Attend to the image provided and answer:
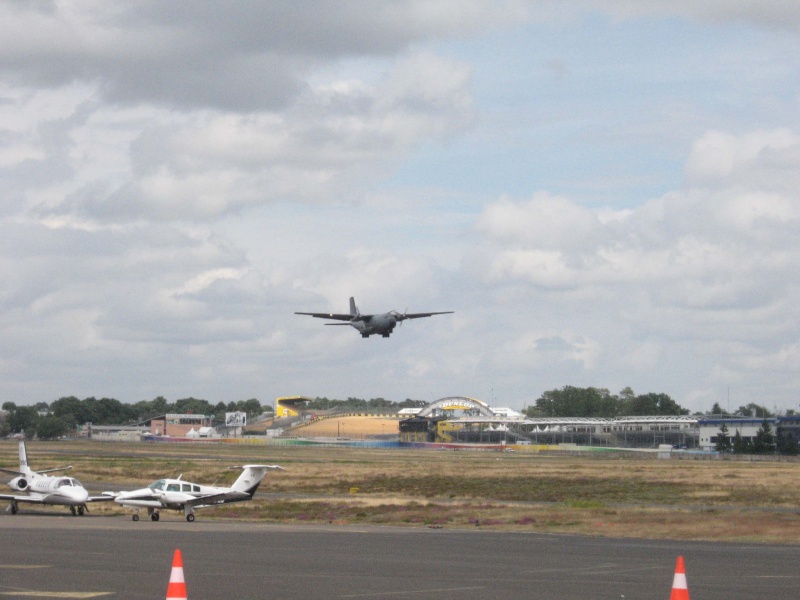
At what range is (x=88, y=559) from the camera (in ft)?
85.1

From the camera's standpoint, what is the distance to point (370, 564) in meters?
25.9

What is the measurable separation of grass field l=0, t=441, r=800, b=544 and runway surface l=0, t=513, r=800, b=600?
572 cm

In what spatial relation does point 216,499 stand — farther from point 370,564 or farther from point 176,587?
point 176,587

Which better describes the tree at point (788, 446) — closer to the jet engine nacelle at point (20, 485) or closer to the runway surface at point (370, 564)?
the runway surface at point (370, 564)

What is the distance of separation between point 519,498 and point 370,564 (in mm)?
33818

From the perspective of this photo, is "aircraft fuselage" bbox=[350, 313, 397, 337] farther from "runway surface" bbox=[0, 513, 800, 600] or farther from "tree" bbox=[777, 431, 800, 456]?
"tree" bbox=[777, 431, 800, 456]

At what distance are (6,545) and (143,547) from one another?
411 centimetres

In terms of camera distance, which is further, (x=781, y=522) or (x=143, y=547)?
(x=781, y=522)

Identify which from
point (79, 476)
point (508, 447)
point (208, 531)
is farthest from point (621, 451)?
point (208, 531)

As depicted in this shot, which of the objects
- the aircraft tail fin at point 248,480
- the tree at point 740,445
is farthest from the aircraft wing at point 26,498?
the tree at point 740,445

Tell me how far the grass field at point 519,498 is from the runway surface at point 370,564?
18.8 feet

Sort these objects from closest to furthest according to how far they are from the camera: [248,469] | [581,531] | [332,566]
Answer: [332,566], [581,531], [248,469]

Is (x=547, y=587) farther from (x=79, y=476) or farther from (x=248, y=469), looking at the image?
(x=79, y=476)

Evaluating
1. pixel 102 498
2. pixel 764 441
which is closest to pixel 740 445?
pixel 764 441
